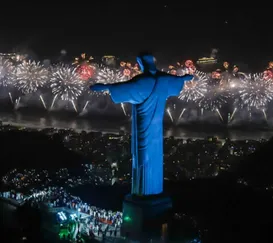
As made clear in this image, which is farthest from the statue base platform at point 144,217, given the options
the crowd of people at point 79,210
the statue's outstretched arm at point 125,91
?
the statue's outstretched arm at point 125,91

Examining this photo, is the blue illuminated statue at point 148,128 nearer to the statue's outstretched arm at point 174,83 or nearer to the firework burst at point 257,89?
the statue's outstretched arm at point 174,83

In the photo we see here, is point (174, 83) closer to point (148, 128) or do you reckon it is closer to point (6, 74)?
point (148, 128)

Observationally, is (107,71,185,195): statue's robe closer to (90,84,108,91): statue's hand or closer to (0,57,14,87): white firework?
(90,84,108,91): statue's hand

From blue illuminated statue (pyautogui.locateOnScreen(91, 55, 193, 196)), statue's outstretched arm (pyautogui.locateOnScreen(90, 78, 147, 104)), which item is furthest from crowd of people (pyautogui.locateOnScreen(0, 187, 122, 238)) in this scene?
Result: statue's outstretched arm (pyautogui.locateOnScreen(90, 78, 147, 104))

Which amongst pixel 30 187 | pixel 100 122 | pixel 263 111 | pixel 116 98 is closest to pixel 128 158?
pixel 30 187

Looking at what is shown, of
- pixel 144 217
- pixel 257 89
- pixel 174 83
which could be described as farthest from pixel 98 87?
pixel 257 89

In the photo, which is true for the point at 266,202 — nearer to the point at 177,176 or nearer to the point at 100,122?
the point at 177,176
